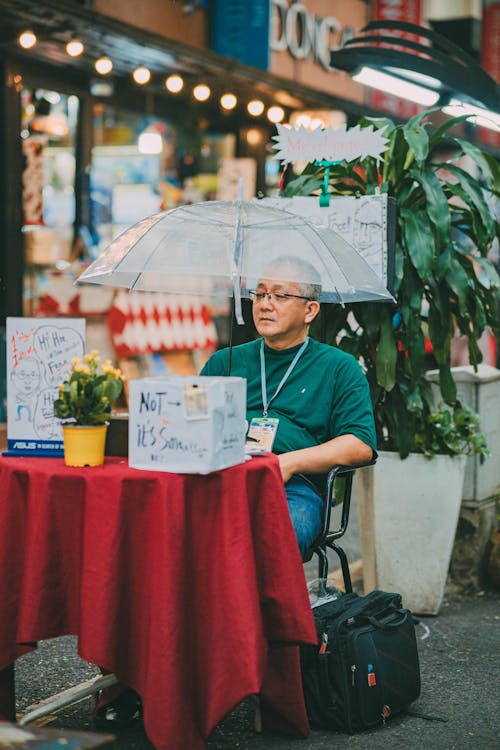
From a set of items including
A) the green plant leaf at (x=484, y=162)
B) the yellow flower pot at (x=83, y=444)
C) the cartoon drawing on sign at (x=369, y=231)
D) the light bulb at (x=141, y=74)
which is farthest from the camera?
the light bulb at (x=141, y=74)

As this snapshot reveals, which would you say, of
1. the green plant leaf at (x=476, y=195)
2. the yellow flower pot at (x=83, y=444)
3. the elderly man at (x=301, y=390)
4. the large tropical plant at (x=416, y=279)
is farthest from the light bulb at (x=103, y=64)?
the yellow flower pot at (x=83, y=444)

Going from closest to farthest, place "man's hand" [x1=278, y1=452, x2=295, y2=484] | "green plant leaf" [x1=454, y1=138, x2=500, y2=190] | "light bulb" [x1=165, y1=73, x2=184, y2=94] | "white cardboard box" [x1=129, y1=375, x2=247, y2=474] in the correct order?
"white cardboard box" [x1=129, y1=375, x2=247, y2=474]
"man's hand" [x1=278, y1=452, x2=295, y2=484]
"green plant leaf" [x1=454, y1=138, x2=500, y2=190]
"light bulb" [x1=165, y1=73, x2=184, y2=94]

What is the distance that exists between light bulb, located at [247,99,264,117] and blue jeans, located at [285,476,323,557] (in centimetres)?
710

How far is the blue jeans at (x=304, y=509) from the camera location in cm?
422

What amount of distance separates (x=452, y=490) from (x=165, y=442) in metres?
2.47

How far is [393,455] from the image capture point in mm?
5672

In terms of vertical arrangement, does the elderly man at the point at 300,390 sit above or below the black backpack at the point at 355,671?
above

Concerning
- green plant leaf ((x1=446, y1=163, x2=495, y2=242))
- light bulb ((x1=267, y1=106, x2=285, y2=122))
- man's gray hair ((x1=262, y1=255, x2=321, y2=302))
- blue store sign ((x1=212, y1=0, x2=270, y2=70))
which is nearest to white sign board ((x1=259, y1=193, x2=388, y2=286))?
green plant leaf ((x1=446, y1=163, x2=495, y2=242))

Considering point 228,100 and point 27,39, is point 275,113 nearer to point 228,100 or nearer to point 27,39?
point 228,100

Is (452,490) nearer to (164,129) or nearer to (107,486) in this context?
(107,486)

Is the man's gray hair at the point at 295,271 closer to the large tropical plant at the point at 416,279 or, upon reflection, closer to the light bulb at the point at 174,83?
the large tropical plant at the point at 416,279

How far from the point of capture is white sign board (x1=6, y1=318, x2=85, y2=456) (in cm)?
384

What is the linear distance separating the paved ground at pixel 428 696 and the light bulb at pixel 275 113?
6848mm

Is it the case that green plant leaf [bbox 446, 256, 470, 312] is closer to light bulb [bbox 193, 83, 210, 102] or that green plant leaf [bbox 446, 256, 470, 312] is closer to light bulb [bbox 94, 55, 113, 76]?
light bulb [bbox 94, 55, 113, 76]
